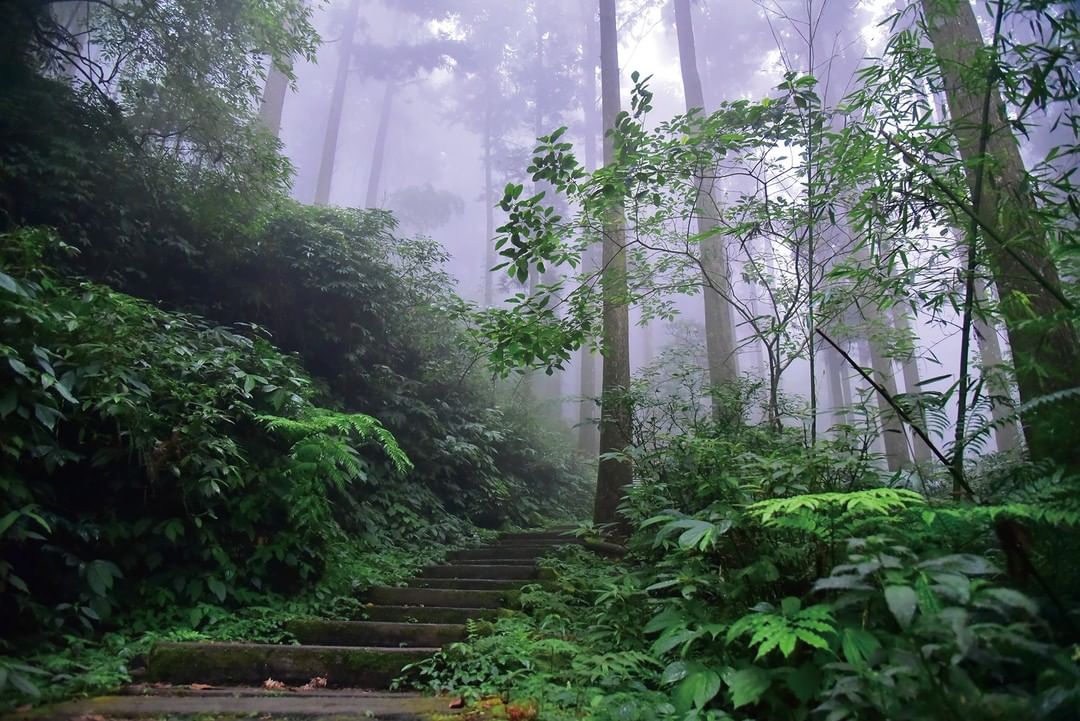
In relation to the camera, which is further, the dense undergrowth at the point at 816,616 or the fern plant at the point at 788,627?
the fern plant at the point at 788,627

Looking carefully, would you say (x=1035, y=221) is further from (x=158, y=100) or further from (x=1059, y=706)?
(x=158, y=100)

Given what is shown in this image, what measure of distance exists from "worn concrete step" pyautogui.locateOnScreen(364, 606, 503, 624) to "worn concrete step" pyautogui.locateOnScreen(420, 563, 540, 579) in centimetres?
117

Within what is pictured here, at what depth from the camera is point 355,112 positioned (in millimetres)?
49375

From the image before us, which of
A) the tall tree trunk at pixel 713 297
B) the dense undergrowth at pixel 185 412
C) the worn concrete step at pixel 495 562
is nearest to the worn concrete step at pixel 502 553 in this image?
the worn concrete step at pixel 495 562

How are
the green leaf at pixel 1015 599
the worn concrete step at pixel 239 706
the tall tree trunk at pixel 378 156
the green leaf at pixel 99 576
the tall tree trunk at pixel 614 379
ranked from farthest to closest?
1. the tall tree trunk at pixel 378 156
2. the tall tree trunk at pixel 614 379
3. the green leaf at pixel 99 576
4. the worn concrete step at pixel 239 706
5. the green leaf at pixel 1015 599

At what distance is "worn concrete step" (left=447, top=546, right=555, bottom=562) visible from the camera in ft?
21.3

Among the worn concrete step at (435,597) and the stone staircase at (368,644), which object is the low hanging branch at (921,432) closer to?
the stone staircase at (368,644)

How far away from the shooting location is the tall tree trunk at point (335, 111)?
77.2 ft

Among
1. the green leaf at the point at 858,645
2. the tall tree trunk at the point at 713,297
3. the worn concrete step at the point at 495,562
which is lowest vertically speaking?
the worn concrete step at the point at 495,562

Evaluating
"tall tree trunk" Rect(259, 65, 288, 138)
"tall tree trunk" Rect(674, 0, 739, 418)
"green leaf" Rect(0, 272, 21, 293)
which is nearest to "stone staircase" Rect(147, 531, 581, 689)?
"green leaf" Rect(0, 272, 21, 293)

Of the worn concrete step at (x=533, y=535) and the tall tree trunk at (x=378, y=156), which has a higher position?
the tall tree trunk at (x=378, y=156)

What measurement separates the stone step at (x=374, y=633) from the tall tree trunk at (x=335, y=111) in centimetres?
1602

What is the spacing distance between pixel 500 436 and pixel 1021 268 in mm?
7344

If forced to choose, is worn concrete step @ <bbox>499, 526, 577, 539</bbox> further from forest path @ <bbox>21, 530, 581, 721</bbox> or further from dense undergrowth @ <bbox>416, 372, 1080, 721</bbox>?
dense undergrowth @ <bbox>416, 372, 1080, 721</bbox>
